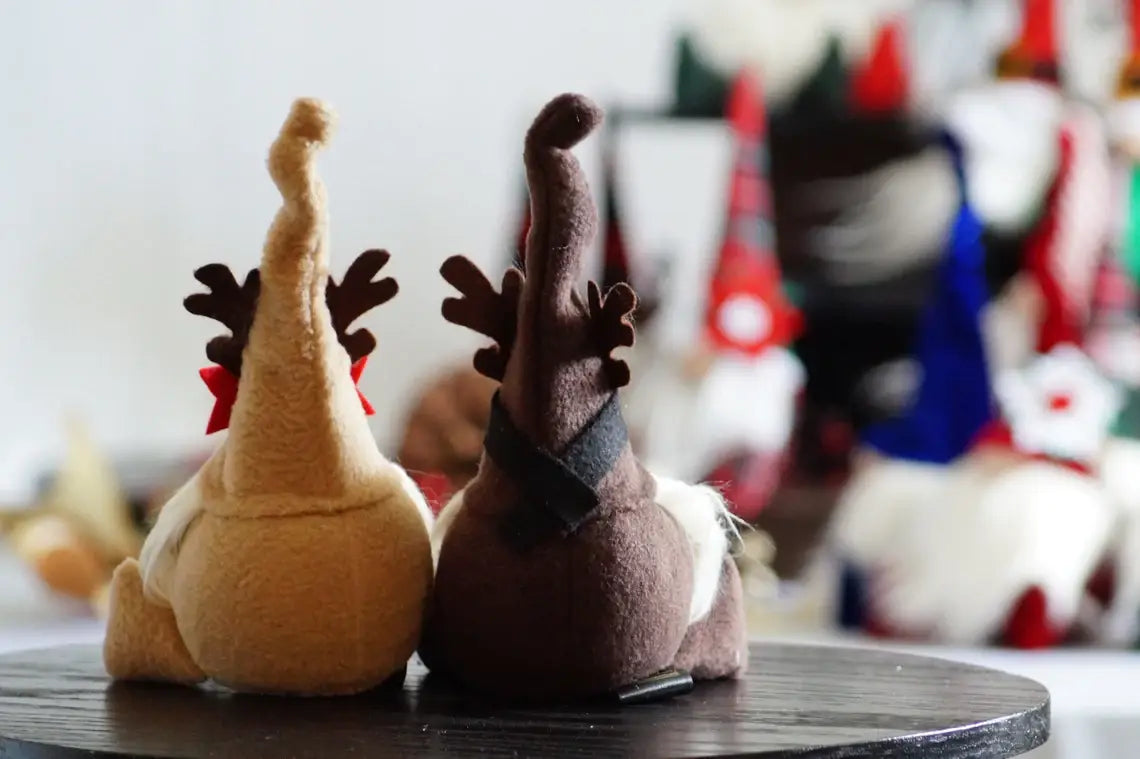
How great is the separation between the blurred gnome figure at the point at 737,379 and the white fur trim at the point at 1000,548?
0.27 metres

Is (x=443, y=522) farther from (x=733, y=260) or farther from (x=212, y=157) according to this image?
(x=212, y=157)

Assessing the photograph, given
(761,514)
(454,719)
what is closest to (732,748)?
(454,719)

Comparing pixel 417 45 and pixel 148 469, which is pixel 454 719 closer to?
pixel 148 469

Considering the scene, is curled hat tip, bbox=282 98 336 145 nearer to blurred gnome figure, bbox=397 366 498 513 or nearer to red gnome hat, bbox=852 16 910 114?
blurred gnome figure, bbox=397 366 498 513

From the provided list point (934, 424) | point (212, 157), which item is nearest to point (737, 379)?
point (934, 424)

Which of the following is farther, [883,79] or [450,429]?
[883,79]

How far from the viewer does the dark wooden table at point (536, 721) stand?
46 centimetres

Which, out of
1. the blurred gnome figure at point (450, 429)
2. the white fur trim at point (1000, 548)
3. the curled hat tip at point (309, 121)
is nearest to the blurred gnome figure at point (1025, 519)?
the white fur trim at point (1000, 548)

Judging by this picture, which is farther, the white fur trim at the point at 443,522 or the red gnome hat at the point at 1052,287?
the red gnome hat at the point at 1052,287

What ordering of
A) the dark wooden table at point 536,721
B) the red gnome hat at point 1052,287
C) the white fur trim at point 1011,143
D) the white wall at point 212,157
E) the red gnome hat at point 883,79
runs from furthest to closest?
1. the white wall at point 212,157
2. the red gnome hat at point 883,79
3. the white fur trim at point 1011,143
4. the red gnome hat at point 1052,287
5. the dark wooden table at point 536,721

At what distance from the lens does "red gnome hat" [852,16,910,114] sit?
1810 millimetres

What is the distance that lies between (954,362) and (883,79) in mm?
586

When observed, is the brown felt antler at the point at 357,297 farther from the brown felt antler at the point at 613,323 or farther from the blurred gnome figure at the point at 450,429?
the blurred gnome figure at the point at 450,429

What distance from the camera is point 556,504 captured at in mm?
530
